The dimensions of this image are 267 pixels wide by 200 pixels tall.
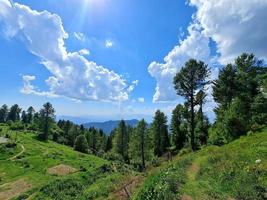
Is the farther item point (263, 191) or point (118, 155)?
point (118, 155)

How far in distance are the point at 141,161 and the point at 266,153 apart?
63175mm

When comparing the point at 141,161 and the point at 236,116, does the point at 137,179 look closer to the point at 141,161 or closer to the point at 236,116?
the point at 236,116

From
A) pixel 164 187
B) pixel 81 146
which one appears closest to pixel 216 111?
pixel 164 187

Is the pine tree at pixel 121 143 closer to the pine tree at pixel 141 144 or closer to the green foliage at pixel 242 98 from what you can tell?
the pine tree at pixel 141 144

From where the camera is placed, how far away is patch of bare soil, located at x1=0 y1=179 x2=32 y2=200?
54731mm

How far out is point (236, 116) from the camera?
4228 centimetres

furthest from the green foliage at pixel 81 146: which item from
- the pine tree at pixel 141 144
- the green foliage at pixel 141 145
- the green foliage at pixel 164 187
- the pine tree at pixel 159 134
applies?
the green foliage at pixel 164 187

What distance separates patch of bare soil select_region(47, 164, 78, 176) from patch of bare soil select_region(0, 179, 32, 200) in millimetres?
11624

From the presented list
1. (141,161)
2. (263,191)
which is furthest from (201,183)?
(141,161)

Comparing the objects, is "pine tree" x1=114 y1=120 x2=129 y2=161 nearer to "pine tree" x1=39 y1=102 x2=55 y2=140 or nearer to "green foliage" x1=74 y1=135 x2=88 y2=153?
"green foliage" x1=74 y1=135 x2=88 y2=153

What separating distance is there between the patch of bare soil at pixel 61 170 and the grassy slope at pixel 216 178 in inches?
2147

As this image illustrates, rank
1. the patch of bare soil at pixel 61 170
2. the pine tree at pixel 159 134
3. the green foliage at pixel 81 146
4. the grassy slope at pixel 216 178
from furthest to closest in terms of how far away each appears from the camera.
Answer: the green foliage at pixel 81 146, the pine tree at pixel 159 134, the patch of bare soil at pixel 61 170, the grassy slope at pixel 216 178

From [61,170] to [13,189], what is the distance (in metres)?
20.4

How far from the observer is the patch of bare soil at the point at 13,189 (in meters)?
54.7
